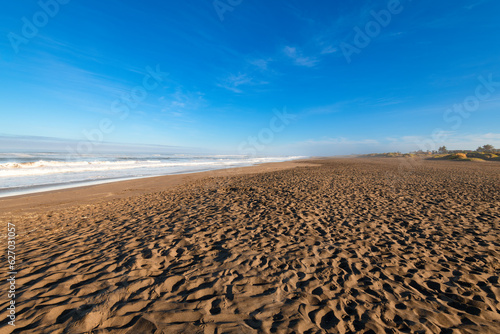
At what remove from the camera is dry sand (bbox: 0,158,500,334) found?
287cm

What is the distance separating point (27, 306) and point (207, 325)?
10.4ft

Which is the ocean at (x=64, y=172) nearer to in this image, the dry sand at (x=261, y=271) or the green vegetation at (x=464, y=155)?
the dry sand at (x=261, y=271)

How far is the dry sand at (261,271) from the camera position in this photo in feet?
9.40

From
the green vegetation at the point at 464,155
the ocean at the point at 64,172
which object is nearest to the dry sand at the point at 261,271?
the ocean at the point at 64,172

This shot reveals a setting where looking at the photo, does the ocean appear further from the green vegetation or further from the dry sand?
the green vegetation

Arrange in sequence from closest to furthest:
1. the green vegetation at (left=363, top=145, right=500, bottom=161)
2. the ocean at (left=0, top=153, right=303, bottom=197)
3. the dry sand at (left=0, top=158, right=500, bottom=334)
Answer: the dry sand at (left=0, top=158, right=500, bottom=334) < the ocean at (left=0, top=153, right=303, bottom=197) < the green vegetation at (left=363, top=145, right=500, bottom=161)

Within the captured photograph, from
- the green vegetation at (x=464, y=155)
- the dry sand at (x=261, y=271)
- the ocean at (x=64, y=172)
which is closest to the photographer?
the dry sand at (x=261, y=271)

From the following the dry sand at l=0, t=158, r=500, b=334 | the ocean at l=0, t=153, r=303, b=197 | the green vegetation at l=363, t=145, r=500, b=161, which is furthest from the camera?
the green vegetation at l=363, t=145, r=500, b=161

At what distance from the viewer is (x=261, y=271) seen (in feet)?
13.3

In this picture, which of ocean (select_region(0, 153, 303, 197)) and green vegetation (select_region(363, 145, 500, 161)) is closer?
ocean (select_region(0, 153, 303, 197))

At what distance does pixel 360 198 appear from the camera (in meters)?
9.81

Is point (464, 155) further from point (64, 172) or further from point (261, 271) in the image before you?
point (64, 172)

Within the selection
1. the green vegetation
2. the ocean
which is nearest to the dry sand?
the ocean

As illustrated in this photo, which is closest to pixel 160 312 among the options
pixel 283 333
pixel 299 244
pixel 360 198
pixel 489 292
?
pixel 283 333
